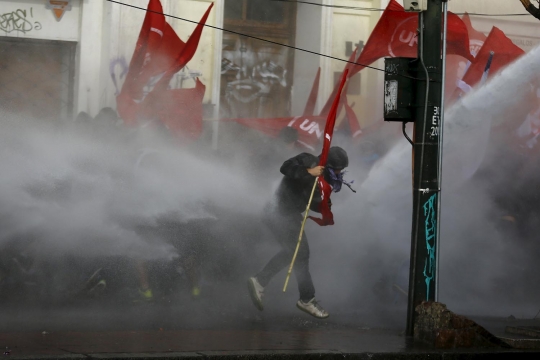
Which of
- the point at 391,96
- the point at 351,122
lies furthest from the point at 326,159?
the point at 351,122

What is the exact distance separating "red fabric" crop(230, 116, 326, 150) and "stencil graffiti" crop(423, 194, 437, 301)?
3.27 m

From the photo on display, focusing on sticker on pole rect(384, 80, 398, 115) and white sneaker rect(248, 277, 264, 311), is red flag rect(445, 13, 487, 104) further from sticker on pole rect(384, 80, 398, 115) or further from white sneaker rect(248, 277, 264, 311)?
white sneaker rect(248, 277, 264, 311)

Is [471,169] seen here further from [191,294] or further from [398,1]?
[191,294]

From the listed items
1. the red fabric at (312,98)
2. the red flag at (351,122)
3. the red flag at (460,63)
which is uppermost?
the red flag at (460,63)

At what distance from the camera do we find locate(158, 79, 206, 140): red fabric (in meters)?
9.91

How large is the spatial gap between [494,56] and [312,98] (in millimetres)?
2432

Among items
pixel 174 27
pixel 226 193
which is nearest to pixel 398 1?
pixel 174 27

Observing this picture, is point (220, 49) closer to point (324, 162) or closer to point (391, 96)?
point (324, 162)

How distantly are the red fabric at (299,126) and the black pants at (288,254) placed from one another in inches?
93.5

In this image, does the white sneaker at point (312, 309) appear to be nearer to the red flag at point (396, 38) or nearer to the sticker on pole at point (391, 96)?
the sticker on pole at point (391, 96)

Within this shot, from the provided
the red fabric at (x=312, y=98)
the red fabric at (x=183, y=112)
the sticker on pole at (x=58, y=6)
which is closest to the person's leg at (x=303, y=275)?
the red fabric at (x=183, y=112)

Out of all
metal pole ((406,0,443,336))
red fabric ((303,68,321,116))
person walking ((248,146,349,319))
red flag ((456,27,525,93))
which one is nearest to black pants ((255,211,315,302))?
person walking ((248,146,349,319))

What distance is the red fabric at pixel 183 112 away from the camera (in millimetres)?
9906

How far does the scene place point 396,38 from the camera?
35.7ft
